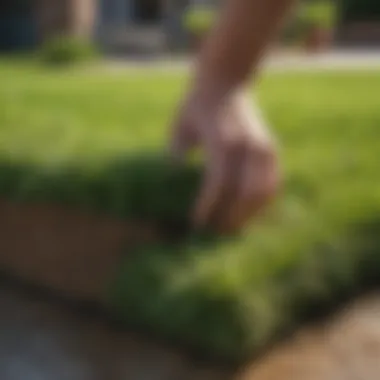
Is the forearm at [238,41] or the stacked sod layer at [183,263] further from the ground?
the forearm at [238,41]

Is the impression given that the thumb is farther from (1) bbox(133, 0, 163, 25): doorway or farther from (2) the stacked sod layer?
(1) bbox(133, 0, 163, 25): doorway

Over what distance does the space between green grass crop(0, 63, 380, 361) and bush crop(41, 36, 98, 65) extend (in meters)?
4.54

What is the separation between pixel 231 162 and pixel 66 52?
20.8 feet

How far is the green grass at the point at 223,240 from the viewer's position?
2.21 m

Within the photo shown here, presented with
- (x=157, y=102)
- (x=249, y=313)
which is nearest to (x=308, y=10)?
(x=157, y=102)

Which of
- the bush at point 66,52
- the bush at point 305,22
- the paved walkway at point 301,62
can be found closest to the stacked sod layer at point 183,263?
the paved walkway at point 301,62

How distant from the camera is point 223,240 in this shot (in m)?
2.48

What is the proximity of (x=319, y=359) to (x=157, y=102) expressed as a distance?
284 cm

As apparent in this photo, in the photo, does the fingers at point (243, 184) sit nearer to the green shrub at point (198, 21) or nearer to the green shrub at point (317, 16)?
the green shrub at point (198, 21)

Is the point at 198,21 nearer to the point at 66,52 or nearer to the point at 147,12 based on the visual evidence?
the point at 66,52

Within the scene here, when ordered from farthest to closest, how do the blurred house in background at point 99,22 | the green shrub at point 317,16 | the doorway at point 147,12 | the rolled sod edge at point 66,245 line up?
the doorway at point 147,12 < the green shrub at point 317,16 < the blurred house in background at point 99,22 < the rolled sod edge at point 66,245

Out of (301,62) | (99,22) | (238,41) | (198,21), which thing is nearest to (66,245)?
(238,41)

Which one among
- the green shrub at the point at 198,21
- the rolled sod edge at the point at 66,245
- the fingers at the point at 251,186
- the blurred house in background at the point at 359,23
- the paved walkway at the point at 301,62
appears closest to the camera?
the fingers at the point at 251,186

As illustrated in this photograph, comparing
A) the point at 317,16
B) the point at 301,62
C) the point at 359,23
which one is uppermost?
the point at 301,62
